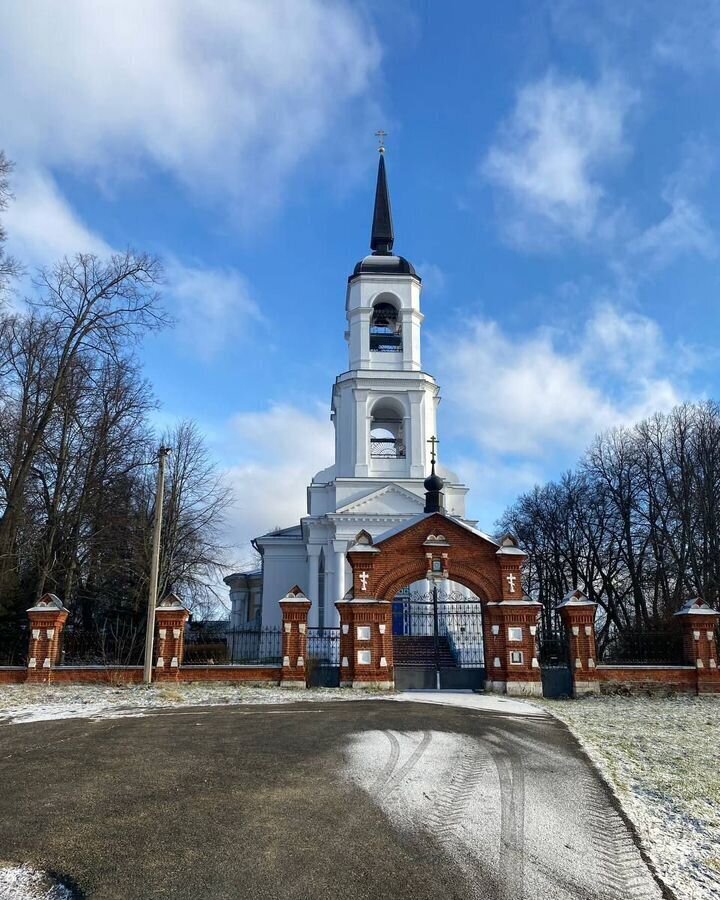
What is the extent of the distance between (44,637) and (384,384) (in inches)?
704

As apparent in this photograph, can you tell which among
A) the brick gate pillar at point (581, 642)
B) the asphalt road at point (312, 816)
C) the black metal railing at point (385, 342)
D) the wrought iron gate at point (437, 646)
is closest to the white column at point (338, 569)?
the wrought iron gate at point (437, 646)

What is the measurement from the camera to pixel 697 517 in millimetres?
Result: 26656

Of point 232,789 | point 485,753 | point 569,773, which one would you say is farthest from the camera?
point 485,753

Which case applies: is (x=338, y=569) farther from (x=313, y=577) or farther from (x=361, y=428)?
(x=361, y=428)

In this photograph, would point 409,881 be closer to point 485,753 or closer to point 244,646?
point 485,753

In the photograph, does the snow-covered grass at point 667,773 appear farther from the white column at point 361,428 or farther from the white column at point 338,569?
the white column at point 361,428

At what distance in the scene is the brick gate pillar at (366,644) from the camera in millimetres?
15344

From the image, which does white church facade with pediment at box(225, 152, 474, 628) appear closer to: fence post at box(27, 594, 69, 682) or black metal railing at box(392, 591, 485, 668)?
black metal railing at box(392, 591, 485, 668)

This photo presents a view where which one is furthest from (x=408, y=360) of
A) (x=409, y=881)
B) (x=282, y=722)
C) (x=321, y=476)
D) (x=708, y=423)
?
(x=409, y=881)

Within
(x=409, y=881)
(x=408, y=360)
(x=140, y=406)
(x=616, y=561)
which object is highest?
(x=408, y=360)

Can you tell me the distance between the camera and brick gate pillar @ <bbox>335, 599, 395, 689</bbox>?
1534cm

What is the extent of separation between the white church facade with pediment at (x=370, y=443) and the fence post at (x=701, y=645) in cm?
1296

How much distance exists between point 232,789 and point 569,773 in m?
3.39

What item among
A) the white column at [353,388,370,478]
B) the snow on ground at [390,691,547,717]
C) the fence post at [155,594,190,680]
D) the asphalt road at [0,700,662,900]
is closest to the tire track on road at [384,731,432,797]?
A: the asphalt road at [0,700,662,900]
